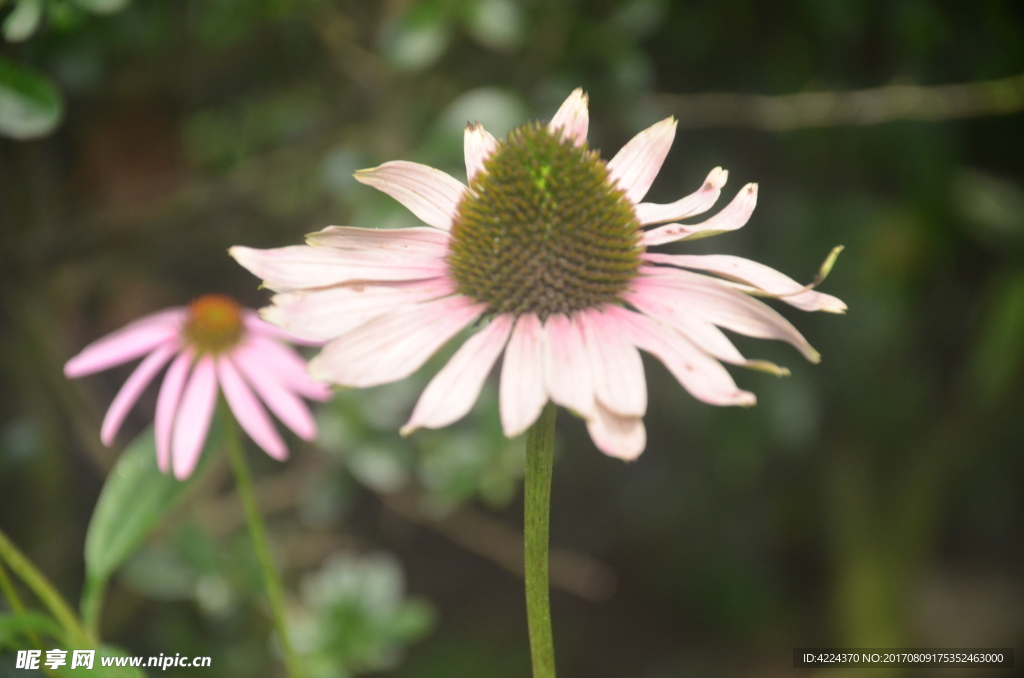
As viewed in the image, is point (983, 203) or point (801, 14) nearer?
point (801, 14)

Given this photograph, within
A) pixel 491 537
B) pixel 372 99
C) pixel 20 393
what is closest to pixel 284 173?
pixel 372 99

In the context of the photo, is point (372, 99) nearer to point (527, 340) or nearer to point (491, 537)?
point (527, 340)

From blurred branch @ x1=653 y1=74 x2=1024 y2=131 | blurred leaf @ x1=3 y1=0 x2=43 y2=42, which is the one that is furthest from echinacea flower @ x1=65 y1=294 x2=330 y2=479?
blurred branch @ x1=653 y1=74 x2=1024 y2=131

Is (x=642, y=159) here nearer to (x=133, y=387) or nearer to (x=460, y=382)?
(x=460, y=382)

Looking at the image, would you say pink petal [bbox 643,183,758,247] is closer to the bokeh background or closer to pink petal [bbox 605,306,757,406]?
pink petal [bbox 605,306,757,406]

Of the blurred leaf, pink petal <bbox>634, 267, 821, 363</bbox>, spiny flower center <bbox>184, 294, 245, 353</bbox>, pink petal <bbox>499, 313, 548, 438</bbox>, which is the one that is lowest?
pink petal <bbox>499, 313, 548, 438</bbox>

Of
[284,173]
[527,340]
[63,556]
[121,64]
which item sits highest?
[121,64]
